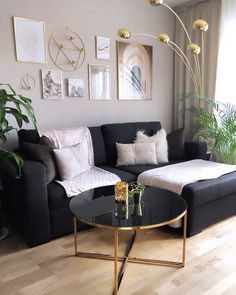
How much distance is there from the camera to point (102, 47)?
3146mm

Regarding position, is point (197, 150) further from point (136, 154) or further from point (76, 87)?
point (76, 87)

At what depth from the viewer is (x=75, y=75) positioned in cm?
300

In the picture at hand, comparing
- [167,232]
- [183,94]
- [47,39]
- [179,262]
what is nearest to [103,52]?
[47,39]

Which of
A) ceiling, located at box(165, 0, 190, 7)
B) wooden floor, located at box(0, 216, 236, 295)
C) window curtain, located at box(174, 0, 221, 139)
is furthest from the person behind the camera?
ceiling, located at box(165, 0, 190, 7)

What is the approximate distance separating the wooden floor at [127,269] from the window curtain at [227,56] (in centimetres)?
178

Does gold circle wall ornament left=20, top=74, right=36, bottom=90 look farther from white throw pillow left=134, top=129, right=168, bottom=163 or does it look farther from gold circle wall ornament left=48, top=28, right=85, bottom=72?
white throw pillow left=134, top=129, right=168, bottom=163

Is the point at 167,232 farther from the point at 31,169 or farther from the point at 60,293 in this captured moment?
the point at 31,169

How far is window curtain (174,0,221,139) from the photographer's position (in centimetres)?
328

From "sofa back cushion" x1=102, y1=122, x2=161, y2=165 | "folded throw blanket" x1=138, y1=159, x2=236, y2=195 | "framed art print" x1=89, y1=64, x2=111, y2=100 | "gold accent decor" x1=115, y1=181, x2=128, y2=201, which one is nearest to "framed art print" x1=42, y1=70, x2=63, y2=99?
"framed art print" x1=89, y1=64, x2=111, y2=100

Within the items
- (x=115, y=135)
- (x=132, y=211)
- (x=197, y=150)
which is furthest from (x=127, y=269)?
(x=197, y=150)

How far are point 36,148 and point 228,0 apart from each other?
2.79 metres

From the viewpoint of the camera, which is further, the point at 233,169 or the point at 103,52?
the point at 103,52

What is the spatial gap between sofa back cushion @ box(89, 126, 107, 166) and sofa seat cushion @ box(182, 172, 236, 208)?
3.72ft

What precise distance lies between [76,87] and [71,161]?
1053 millimetres
